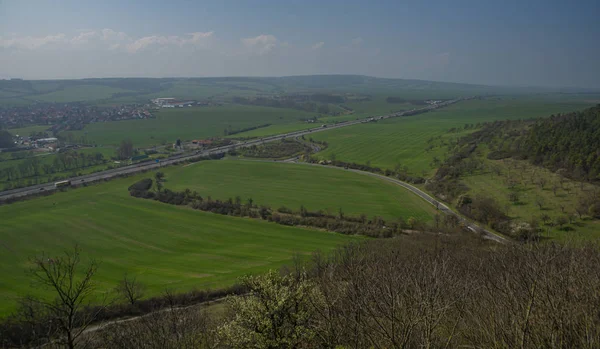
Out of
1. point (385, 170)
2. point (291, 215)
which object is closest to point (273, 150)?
point (385, 170)

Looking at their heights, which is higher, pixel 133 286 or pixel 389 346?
pixel 389 346

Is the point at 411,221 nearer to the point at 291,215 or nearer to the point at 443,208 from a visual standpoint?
the point at 443,208

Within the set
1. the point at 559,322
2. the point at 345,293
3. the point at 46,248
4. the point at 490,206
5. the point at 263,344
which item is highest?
the point at 559,322

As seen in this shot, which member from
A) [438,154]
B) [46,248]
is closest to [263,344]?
[46,248]

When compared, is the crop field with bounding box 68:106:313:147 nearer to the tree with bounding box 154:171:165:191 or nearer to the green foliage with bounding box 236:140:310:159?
the green foliage with bounding box 236:140:310:159

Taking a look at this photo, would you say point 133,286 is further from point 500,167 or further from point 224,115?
point 224,115

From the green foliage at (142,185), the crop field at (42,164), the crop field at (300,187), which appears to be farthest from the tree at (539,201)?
the crop field at (42,164)

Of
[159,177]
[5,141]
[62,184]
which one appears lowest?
[62,184]
